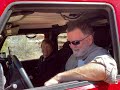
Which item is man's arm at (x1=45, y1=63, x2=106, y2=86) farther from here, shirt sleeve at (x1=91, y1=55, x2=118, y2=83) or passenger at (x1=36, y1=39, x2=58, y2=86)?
passenger at (x1=36, y1=39, x2=58, y2=86)

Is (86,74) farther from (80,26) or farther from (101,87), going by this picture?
(80,26)

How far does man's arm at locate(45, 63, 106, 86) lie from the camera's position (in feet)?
Answer: 9.46

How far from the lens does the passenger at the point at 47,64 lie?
397 centimetres

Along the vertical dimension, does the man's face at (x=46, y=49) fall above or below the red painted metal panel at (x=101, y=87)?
above

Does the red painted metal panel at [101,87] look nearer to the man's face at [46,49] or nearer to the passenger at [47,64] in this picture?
the passenger at [47,64]

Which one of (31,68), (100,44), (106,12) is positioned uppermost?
(106,12)

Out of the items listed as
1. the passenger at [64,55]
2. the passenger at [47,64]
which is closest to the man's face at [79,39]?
the passenger at [47,64]

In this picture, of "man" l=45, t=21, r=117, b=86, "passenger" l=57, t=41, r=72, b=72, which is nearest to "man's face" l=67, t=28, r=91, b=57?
"man" l=45, t=21, r=117, b=86

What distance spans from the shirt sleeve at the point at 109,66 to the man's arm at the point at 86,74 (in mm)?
29

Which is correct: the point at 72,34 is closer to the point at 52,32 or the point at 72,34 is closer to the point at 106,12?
the point at 106,12

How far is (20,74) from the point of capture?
2.91 meters

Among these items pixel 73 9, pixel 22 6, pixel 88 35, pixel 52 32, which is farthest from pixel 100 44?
pixel 52 32

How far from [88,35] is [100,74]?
453 mm

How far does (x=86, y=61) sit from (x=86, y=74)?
0.82ft
